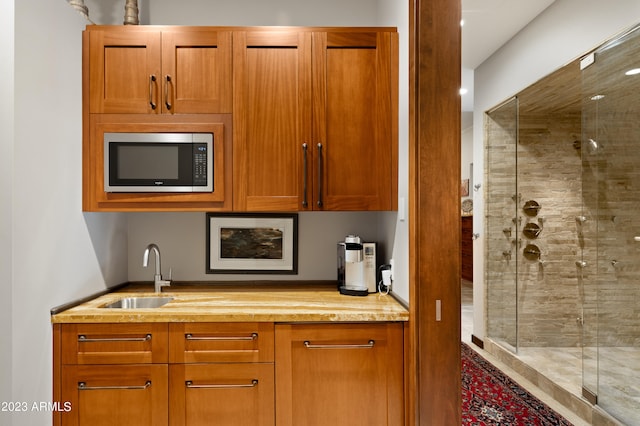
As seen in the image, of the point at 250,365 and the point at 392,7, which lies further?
the point at 392,7

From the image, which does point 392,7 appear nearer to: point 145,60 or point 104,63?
point 145,60

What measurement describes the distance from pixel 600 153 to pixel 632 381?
1.36m

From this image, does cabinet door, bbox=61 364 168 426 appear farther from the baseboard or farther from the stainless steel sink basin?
the baseboard

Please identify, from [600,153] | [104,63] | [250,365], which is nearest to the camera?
[250,365]

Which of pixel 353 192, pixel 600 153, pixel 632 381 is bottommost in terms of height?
pixel 632 381

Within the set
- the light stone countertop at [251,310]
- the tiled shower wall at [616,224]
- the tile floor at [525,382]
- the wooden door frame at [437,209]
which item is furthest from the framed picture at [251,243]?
the tiled shower wall at [616,224]

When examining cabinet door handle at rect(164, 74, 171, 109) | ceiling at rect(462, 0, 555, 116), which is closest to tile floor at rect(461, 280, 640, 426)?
ceiling at rect(462, 0, 555, 116)

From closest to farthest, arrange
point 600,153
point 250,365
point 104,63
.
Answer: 1. point 250,365
2. point 104,63
3. point 600,153

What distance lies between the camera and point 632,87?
7.64ft

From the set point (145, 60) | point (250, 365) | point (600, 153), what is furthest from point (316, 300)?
point (600, 153)

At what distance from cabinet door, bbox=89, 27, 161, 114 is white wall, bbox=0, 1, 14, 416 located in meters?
0.56

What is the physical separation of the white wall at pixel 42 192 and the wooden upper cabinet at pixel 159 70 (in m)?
0.11

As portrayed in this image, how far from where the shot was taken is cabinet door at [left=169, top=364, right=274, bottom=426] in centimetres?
190

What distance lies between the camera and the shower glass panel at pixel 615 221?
2346 mm
